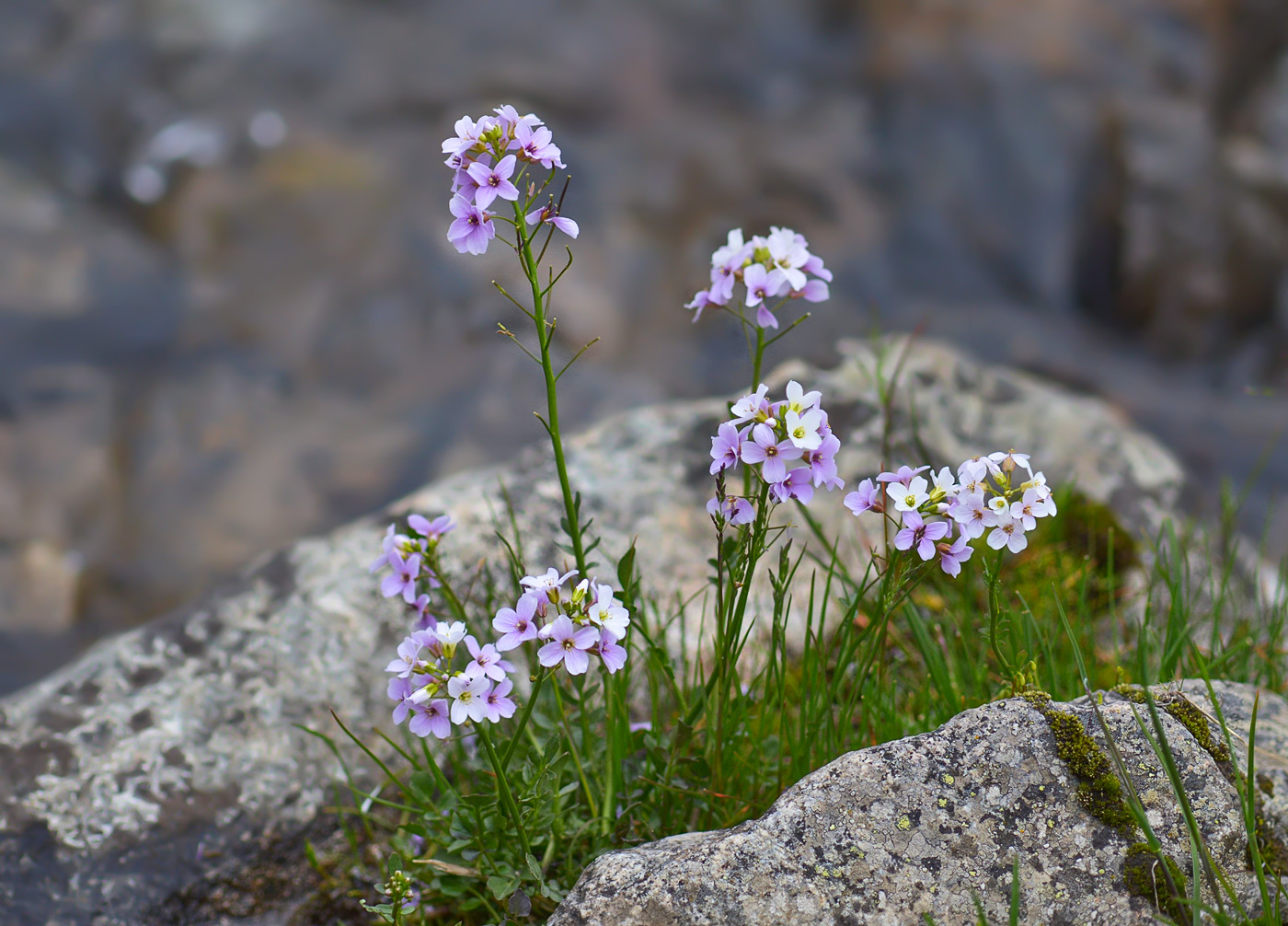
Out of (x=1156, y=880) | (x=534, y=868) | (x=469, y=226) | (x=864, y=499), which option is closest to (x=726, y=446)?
(x=864, y=499)

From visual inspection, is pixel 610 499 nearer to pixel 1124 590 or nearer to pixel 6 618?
pixel 1124 590

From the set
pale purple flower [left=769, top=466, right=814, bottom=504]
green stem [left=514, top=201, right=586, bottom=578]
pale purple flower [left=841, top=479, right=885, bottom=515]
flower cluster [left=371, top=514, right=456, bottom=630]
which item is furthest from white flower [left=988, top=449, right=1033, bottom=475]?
flower cluster [left=371, top=514, right=456, bottom=630]

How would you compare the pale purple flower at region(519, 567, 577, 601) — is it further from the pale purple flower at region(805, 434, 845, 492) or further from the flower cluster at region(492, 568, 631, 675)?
the pale purple flower at region(805, 434, 845, 492)

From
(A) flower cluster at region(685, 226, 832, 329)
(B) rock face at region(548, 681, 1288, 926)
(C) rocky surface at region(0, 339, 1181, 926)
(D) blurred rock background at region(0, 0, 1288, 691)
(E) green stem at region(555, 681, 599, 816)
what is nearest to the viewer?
(B) rock face at region(548, 681, 1288, 926)

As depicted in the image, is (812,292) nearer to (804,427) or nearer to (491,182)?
(804,427)

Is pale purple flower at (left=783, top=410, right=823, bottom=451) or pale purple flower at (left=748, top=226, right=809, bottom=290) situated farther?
pale purple flower at (left=748, top=226, right=809, bottom=290)

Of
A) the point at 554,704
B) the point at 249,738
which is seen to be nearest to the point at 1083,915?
the point at 554,704

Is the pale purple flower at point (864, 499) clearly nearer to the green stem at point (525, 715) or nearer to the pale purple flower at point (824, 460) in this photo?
the pale purple flower at point (824, 460)
